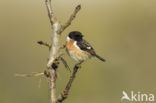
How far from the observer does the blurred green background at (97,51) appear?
360 inches

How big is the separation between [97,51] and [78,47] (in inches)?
170

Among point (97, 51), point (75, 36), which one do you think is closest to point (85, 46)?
point (75, 36)

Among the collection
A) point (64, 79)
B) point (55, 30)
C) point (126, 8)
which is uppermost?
point (55, 30)

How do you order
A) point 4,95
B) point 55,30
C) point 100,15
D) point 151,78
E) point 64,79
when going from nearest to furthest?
point 55,30, point 4,95, point 64,79, point 151,78, point 100,15

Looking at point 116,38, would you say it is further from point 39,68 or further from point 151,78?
point 39,68

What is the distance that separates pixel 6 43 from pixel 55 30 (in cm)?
822

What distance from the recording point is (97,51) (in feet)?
35.3

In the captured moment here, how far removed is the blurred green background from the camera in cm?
913

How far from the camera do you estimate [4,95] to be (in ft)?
28.8

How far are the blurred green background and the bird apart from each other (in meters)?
0.97

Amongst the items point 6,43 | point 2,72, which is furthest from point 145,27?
point 2,72

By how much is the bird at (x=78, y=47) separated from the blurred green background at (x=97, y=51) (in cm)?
97

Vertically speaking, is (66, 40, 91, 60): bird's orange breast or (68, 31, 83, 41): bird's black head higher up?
(68, 31, 83, 41): bird's black head

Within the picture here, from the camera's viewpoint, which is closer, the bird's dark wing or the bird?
the bird
